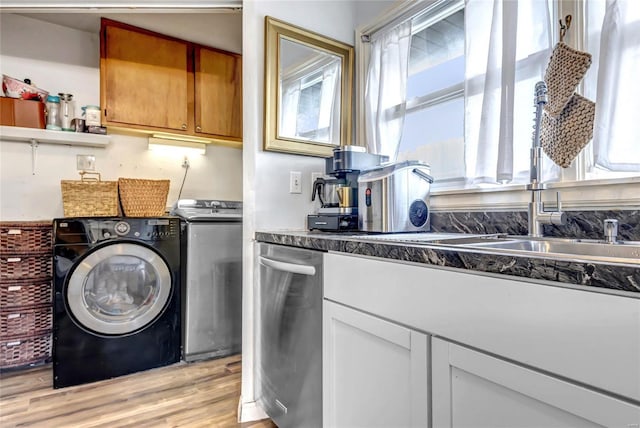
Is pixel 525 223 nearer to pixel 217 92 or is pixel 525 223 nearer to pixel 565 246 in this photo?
pixel 565 246

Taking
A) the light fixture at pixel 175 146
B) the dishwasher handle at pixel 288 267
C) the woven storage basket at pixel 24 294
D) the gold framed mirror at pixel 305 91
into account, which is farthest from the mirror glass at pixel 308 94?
the woven storage basket at pixel 24 294

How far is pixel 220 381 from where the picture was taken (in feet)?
7.04

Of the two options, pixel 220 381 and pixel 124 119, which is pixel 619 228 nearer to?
pixel 220 381

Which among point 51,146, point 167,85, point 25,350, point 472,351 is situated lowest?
point 25,350

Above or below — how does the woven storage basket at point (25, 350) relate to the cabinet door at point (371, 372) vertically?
below

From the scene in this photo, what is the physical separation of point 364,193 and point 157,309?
5.29 feet

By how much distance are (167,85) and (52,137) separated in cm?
85

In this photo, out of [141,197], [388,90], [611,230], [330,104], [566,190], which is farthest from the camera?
[141,197]

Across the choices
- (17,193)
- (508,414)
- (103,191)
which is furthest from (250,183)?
(17,193)

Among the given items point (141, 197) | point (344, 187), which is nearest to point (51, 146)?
point (141, 197)

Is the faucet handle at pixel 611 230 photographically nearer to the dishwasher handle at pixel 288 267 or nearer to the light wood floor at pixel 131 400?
the dishwasher handle at pixel 288 267

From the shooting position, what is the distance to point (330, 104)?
2.01 m

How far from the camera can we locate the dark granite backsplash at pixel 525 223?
42.1 inches

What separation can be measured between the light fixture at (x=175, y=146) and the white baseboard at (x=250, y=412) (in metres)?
2.07
